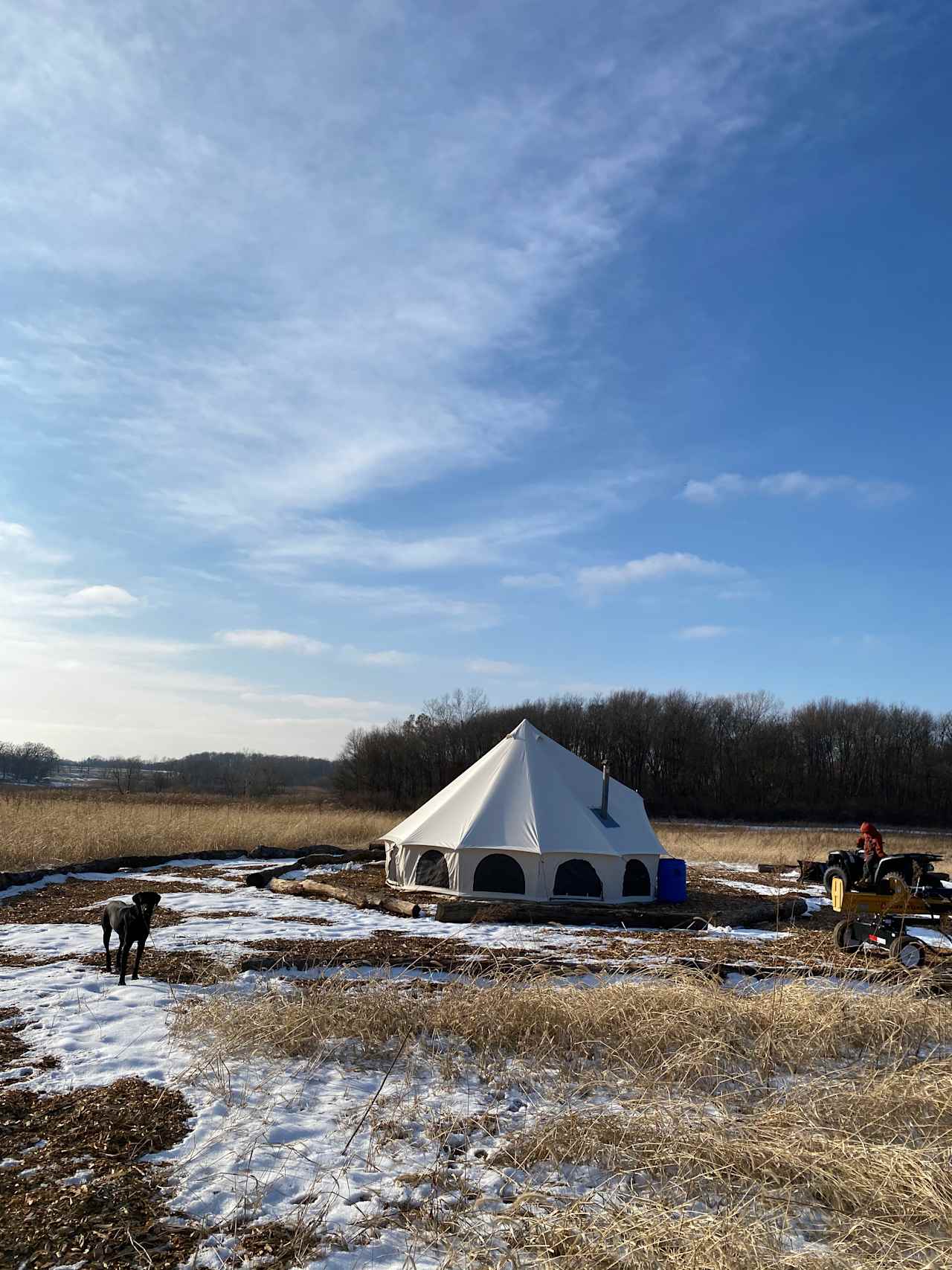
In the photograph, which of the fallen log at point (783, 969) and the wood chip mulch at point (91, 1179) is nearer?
the wood chip mulch at point (91, 1179)

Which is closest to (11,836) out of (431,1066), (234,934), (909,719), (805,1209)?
(234,934)

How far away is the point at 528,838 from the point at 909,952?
22.0 feet

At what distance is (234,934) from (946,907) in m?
8.46

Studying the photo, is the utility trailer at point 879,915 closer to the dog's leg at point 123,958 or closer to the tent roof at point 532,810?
the tent roof at point 532,810

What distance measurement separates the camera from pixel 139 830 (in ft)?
66.4

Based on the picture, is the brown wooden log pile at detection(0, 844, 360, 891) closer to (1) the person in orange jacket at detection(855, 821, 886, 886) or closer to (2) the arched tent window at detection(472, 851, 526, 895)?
(2) the arched tent window at detection(472, 851, 526, 895)

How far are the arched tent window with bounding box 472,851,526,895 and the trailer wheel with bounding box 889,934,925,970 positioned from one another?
6584 millimetres

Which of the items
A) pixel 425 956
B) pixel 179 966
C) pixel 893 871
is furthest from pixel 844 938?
pixel 179 966

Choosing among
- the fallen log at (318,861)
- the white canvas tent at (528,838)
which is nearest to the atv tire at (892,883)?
the white canvas tent at (528,838)

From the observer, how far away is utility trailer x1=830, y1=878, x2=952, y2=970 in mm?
9430

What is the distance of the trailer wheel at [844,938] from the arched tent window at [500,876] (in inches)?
227

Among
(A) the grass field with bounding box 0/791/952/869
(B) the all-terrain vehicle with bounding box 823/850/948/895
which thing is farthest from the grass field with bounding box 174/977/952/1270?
(A) the grass field with bounding box 0/791/952/869

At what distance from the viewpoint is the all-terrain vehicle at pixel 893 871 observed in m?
10.6

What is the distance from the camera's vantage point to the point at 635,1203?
3945 mm
